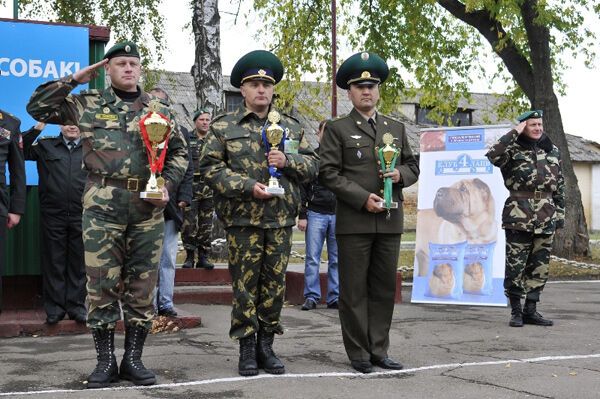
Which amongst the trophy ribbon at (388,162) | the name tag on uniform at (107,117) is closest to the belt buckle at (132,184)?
the name tag on uniform at (107,117)

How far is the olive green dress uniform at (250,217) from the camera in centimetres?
589

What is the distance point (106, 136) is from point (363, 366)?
2.32 m

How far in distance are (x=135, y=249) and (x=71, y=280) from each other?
2.36 m

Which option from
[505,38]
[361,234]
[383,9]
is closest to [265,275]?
[361,234]

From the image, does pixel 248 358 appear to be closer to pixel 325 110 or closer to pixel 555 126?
pixel 555 126

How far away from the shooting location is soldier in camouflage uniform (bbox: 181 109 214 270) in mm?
9844

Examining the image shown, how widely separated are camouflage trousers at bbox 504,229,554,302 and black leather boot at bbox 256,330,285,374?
3.41m

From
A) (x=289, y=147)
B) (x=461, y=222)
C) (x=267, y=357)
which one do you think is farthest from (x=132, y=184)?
(x=461, y=222)

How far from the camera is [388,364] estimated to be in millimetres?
6180

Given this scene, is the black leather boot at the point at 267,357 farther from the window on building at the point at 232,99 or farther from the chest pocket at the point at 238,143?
the window on building at the point at 232,99

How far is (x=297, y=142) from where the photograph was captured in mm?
6055

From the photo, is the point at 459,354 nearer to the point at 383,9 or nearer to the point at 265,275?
the point at 265,275

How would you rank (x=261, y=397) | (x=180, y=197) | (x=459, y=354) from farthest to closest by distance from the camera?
(x=180, y=197) → (x=459, y=354) → (x=261, y=397)

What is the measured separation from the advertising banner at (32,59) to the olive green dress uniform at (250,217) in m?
2.88
